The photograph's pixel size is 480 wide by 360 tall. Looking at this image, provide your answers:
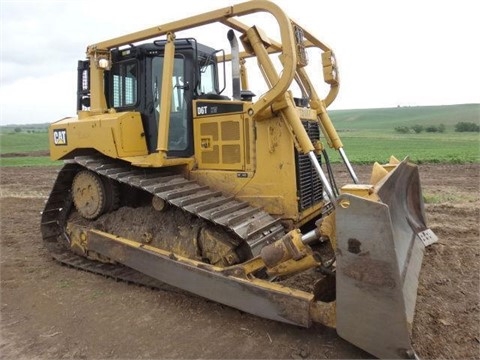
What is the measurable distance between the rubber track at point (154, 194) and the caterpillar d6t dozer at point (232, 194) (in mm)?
21

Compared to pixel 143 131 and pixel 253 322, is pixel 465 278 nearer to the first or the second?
pixel 253 322

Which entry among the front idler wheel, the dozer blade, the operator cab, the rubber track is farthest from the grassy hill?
the dozer blade

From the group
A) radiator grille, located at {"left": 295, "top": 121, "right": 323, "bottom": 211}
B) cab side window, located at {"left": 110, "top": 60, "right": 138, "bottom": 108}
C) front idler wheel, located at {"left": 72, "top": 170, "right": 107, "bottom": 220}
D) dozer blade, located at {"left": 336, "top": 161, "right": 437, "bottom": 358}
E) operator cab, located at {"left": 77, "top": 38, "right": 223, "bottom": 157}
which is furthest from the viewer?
cab side window, located at {"left": 110, "top": 60, "right": 138, "bottom": 108}

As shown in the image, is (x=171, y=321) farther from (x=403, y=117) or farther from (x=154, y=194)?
(x=403, y=117)

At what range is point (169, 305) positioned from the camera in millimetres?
4559

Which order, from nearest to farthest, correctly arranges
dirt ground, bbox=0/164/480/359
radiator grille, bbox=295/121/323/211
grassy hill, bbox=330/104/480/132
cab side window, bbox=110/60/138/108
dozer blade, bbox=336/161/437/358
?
1. dozer blade, bbox=336/161/437/358
2. dirt ground, bbox=0/164/480/359
3. radiator grille, bbox=295/121/323/211
4. cab side window, bbox=110/60/138/108
5. grassy hill, bbox=330/104/480/132

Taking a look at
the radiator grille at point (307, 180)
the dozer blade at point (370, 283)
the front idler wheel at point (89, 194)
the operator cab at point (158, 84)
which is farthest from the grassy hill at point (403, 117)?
the dozer blade at point (370, 283)

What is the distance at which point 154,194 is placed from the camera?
4.74m

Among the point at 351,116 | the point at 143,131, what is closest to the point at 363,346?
the point at 143,131

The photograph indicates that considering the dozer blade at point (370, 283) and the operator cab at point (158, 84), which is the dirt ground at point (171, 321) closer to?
the dozer blade at point (370, 283)

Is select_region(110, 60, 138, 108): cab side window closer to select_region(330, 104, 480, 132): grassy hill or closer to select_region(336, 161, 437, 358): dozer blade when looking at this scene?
select_region(336, 161, 437, 358): dozer blade

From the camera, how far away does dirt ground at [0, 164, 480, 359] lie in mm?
3613

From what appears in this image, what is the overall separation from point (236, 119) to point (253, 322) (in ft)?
7.78

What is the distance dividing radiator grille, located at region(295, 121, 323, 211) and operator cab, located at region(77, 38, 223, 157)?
132 cm
